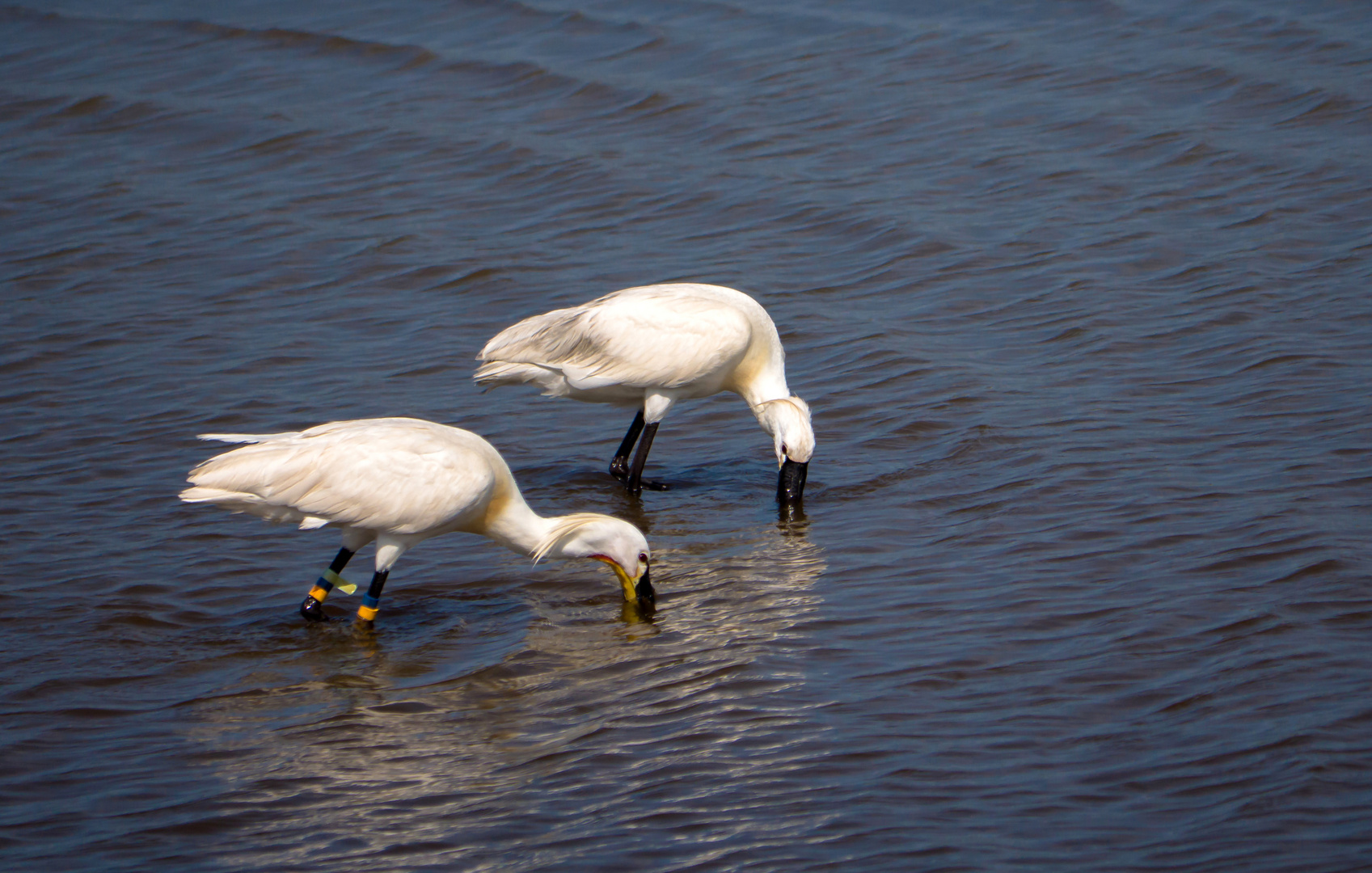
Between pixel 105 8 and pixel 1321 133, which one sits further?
pixel 105 8

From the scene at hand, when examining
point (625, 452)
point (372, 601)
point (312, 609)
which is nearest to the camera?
point (372, 601)

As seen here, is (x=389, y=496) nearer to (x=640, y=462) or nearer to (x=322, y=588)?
(x=322, y=588)

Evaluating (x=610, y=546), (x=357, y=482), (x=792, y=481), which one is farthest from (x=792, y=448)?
(x=357, y=482)

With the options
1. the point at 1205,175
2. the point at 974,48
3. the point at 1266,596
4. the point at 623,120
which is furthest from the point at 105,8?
the point at 1266,596

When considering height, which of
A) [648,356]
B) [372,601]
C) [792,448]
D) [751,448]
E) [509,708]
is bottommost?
[751,448]

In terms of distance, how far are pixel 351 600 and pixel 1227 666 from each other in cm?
421

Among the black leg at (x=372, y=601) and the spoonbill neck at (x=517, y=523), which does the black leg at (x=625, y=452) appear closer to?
the spoonbill neck at (x=517, y=523)

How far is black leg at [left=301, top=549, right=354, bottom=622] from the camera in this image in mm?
7387

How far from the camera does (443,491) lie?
714 cm

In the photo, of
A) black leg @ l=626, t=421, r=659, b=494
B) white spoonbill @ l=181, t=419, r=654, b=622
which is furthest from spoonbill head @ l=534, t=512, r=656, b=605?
black leg @ l=626, t=421, r=659, b=494

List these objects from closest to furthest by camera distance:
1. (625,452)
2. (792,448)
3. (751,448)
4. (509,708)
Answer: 1. (509,708)
2. (792,448)
3. (625,452)
4. (751,448)

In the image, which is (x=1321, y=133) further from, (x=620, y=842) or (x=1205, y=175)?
(x=620, y=842)

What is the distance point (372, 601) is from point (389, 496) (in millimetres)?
536

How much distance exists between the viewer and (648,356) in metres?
9.23
